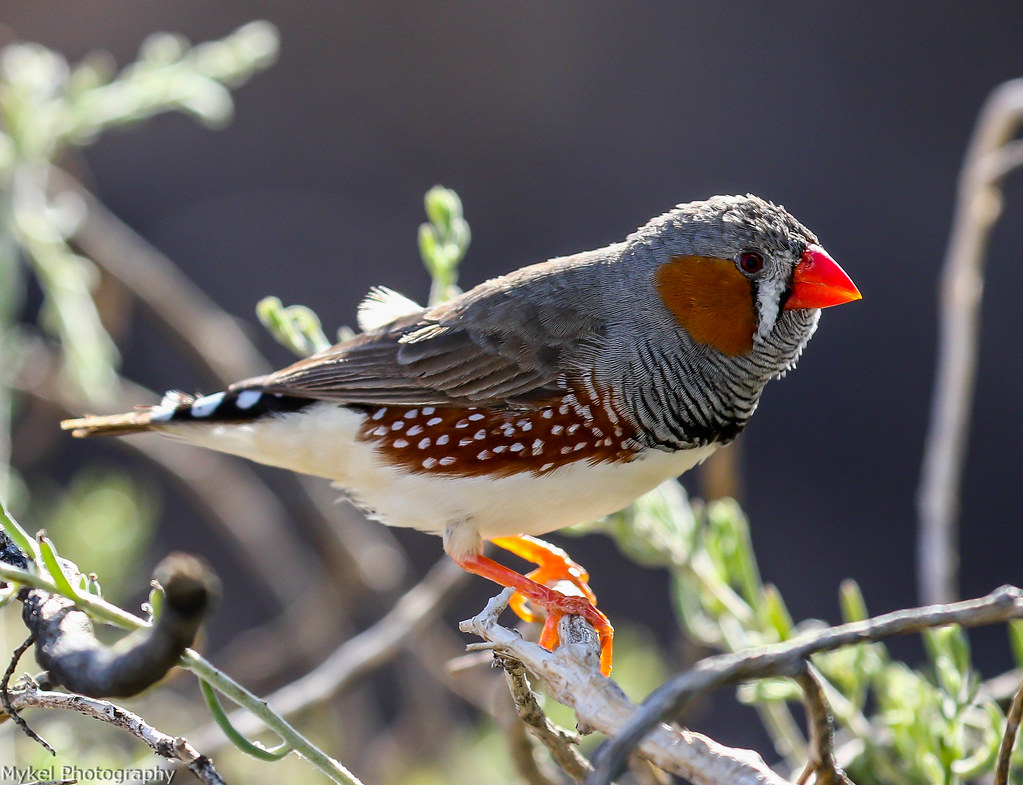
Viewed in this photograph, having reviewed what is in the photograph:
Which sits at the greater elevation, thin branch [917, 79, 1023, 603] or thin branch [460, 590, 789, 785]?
thin branch [917, 79, 1023, 603]

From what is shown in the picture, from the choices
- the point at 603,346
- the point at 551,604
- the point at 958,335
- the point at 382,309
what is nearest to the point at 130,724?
the point at 551,604

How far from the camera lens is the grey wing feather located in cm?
223

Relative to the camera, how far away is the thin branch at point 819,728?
43.0 inches

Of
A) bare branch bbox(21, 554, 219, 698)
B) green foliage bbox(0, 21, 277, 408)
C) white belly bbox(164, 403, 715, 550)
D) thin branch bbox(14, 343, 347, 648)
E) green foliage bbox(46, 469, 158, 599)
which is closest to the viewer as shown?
bare branch bbox(21, 554, 219, 698)

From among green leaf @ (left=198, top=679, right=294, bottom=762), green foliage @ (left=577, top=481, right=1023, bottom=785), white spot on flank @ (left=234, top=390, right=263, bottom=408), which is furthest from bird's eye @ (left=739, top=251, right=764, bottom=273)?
green leaf @ (left=198, top=679, right=294, bottom=762)

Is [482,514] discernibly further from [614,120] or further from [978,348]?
[614,120]

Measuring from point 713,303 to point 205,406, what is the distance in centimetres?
108

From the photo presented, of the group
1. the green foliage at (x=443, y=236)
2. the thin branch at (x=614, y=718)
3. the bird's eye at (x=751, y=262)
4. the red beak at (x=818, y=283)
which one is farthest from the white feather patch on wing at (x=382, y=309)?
the thin branch at (x=614, y=718)

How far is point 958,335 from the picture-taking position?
8.16 ft

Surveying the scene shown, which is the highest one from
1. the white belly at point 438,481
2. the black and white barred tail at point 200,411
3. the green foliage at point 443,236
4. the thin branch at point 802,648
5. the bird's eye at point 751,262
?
the green foliage at point 443,236

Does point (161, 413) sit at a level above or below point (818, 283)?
above

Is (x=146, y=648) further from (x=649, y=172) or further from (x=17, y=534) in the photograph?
(x=649, y=172)

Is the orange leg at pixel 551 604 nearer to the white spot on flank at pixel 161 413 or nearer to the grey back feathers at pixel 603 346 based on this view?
the grey back feathers at pixel 603 346

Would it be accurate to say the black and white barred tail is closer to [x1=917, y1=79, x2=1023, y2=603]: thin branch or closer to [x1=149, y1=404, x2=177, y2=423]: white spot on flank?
[x1=149, y1=404, x2=177, y2=423]: white spot on flank
